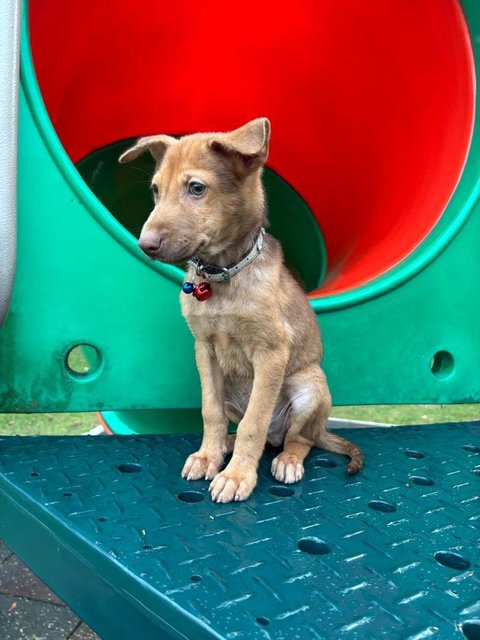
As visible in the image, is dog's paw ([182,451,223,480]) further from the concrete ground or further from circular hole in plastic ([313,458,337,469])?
the concrete ground

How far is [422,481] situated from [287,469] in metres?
0.42

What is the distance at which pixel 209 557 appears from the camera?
1271mm

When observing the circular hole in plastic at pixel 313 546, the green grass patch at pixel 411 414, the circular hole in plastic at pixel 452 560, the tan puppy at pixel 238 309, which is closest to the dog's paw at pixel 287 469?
the tan puppy at pixel 238 309

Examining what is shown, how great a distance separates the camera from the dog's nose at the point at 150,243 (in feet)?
5.06

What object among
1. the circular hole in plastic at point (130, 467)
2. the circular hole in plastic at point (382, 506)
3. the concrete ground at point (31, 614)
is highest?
the circular hole in plastic at point (382, 506)

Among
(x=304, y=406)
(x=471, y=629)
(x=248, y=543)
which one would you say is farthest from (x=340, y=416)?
(x=471, y=629)

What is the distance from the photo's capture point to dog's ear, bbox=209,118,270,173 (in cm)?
159

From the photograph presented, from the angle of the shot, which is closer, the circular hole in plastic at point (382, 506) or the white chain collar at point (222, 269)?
the circular hole in plastic at point (382, 506)

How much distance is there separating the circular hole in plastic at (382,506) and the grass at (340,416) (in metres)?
2.83

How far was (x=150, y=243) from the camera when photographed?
1.54 meters

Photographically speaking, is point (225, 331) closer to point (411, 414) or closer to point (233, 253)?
point (233, 253)

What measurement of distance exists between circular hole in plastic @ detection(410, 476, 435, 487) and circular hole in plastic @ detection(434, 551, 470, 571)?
0.42m

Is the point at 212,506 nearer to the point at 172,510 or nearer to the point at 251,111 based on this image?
the point at 172,510

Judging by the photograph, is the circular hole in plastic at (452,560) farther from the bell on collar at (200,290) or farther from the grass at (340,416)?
the grass at (340,416)
